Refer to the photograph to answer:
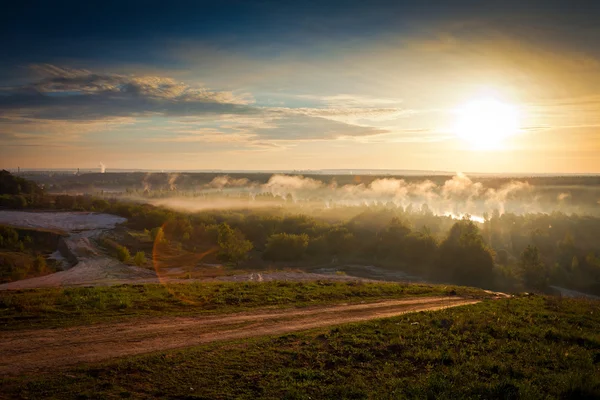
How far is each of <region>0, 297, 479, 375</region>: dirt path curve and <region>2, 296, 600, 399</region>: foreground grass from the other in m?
1.36

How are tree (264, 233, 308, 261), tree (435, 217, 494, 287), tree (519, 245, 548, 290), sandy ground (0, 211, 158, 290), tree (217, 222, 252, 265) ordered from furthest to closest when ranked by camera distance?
tree (264, 233, 308, 261), tree (435, 217, 494, 287), tree (519, 245, 548, 290), tree (217, 222, 252, 265), sandy ground (0, 211, 158, 290)

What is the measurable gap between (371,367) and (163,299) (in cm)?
1523

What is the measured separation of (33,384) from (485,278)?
204 ft

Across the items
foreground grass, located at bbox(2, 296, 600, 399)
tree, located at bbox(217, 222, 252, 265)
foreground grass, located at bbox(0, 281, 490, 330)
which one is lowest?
tree, located at bbox(217, 222, 252, 265)

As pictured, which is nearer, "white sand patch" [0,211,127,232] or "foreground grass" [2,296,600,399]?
"foreground grass" [2,296,600,399]

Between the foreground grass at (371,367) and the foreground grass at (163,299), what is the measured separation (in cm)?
711

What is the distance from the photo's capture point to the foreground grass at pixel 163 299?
64.2 ft

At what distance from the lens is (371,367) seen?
1389 centimetres

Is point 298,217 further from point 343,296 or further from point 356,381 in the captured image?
point 356,381

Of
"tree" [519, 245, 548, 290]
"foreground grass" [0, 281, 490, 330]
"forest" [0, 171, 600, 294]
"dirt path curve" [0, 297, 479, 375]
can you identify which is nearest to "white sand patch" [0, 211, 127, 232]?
"forest" [0, 171, 600, 294]

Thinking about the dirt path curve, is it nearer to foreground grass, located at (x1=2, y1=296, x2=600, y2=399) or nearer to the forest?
foreground grass, located at (x1=2, y1=296, x2=600, y2=399)

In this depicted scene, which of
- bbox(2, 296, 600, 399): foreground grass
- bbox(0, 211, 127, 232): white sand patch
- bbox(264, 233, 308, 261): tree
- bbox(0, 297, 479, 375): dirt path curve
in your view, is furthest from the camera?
bbox(264, 233, 308, 261): tree

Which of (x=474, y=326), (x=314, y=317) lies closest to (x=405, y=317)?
(x=474, y=326)

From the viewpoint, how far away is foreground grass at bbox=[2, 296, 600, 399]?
453 inches
